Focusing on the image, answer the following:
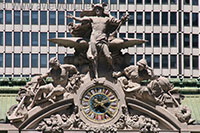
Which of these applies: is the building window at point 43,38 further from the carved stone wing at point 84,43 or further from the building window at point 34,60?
the carved stone wing at point 84,43

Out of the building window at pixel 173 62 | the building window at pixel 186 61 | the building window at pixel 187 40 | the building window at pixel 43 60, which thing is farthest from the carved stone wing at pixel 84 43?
the building window at pixel 187 40

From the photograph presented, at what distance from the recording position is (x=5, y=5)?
140000 millimetres

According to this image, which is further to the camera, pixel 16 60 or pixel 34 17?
pixel 34 17

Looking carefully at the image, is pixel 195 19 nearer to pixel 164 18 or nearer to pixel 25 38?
pixel 164 18

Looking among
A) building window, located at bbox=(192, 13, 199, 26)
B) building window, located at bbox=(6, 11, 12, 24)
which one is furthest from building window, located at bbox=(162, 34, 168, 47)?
building window, located at bbox=(6, 11, 12, 24)

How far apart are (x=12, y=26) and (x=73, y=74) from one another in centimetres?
5069

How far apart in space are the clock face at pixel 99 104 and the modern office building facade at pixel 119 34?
48.8m

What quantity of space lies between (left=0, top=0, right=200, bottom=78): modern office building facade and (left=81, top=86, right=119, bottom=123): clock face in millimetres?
48762

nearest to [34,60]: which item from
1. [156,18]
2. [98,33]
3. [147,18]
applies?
[147,18]

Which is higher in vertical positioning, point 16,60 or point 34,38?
point 34,38

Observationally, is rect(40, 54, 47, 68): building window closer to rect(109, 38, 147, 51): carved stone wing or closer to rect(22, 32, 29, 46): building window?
rect(22, 32, 29, 46): building window

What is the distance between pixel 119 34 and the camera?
13962 cm

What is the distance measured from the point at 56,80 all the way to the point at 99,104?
3542 millimetres

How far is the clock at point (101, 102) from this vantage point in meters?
89.2
